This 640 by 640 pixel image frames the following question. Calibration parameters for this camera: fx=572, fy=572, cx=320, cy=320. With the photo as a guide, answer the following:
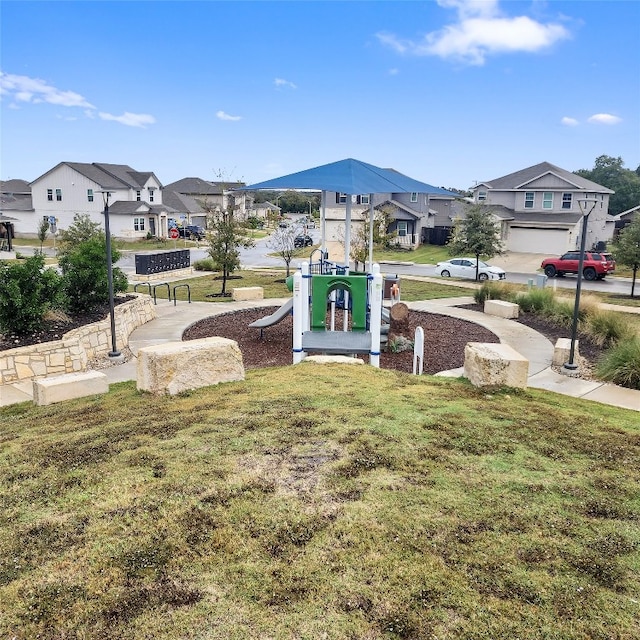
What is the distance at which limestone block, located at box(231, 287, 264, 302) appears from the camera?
19.0 meters

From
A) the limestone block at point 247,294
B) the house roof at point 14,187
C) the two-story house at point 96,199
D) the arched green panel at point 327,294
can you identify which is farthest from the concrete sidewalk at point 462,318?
the house roof at point 14,187

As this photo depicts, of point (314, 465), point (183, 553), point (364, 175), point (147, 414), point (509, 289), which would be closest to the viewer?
point (183, 553)

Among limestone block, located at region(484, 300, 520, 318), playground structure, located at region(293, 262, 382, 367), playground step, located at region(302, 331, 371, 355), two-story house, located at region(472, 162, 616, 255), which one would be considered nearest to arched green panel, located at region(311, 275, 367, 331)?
playground structure, located at region(293, 262, 382, 367)

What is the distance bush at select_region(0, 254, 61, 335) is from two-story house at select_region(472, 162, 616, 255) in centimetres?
3586

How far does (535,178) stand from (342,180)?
38.4 meters

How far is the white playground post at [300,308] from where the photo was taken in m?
10.1

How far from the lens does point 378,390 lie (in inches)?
285

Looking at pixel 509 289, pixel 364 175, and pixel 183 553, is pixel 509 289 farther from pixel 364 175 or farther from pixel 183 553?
pixel 183 553

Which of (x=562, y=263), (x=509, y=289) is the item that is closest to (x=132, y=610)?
(x=509, y=289)

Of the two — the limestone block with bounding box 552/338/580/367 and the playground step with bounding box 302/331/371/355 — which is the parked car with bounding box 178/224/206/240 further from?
the limestone block with bounding box 552/338/580/367

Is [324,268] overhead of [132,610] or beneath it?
overhead

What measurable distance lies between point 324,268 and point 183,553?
33.9ft

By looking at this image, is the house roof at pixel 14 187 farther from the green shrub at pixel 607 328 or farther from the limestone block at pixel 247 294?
the green shrub at pixel 607 328

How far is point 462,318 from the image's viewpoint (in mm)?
16266
